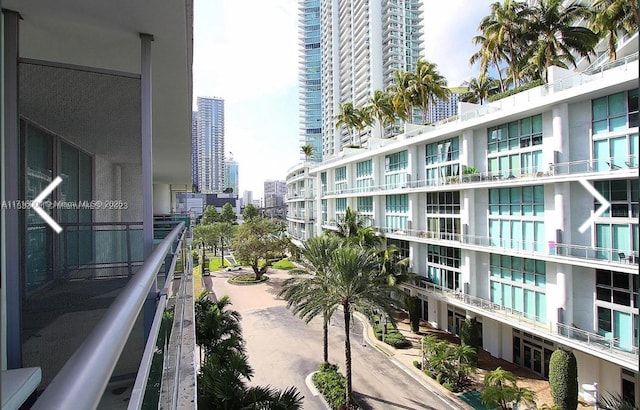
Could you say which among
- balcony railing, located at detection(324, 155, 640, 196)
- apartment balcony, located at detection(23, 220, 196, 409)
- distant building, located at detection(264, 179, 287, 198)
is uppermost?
distant building, located at detection(264, 179, 287, 198)

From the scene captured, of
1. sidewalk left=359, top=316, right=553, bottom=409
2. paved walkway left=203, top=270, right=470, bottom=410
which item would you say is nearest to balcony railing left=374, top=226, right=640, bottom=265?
sidewalk left=359, top=316, right=553, bottom=409

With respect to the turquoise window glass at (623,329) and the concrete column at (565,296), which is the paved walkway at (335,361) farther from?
the turquoise window glass at (623,329)

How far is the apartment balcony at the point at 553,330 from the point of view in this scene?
36.4 feet

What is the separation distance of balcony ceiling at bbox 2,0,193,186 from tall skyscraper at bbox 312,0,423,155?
46726 millimetres

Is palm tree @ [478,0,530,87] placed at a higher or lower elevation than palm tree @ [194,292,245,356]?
higher

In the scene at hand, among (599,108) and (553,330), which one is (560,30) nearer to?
(599,108)

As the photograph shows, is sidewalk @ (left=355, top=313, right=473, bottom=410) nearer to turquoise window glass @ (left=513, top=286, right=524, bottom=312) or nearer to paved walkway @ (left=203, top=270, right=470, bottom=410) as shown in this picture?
paved walkway @ (left=203, top=270, right=470, bottom=410)

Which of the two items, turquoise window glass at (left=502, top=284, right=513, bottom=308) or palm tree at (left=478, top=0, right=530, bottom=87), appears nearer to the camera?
turquoise window glass at (left=502, top=284, right=513, bottom=308)

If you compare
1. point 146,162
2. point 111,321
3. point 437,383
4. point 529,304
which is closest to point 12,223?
point 146,162

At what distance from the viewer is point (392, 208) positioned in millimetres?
23406

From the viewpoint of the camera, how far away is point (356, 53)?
73938mm

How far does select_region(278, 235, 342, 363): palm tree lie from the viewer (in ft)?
42.5

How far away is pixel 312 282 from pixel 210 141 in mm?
86812

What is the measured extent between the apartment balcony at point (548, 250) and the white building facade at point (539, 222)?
4 centimetres
